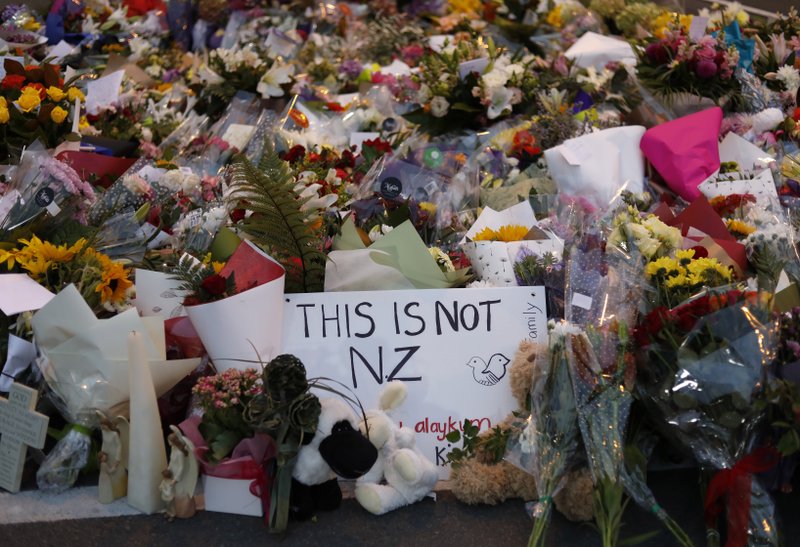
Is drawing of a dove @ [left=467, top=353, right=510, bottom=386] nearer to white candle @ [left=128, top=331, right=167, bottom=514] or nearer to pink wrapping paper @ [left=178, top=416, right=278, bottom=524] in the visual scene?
pink wrapping paper @ [left=178, top=416, right=278, bottom=524]

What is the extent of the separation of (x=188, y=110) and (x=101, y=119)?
0.47 meters

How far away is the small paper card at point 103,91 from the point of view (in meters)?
4.30

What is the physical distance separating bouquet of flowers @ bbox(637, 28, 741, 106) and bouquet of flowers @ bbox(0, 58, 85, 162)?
2.47m

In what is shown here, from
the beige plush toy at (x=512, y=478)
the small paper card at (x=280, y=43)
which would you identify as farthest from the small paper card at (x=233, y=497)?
the small paper card at (x=280, y=43)

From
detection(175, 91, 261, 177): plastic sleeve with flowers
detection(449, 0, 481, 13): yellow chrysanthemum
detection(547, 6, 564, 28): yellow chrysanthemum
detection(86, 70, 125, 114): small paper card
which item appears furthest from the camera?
detection(449, 0, 481, 13): yellow chrysanthemum

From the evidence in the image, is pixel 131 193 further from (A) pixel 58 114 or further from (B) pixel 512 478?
(B) pixel 512 478

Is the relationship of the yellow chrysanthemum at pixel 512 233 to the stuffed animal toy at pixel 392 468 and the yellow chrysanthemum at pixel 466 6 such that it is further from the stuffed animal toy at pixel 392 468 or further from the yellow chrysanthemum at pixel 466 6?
the yellow chrysanthemum at pixel 466 6

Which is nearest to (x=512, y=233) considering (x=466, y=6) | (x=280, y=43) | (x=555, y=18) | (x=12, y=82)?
(x=12, y=82)

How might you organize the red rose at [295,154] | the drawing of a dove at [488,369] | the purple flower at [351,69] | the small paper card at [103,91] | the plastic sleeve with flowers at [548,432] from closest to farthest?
the plastic sleeve with flowers at [548,432] < the drawing of a dove at [488,369] < the red rose at [295,154] < the small paper card at [103,91] < the purple flower at [351,69]

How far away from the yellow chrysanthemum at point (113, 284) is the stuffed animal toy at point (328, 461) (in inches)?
31.1

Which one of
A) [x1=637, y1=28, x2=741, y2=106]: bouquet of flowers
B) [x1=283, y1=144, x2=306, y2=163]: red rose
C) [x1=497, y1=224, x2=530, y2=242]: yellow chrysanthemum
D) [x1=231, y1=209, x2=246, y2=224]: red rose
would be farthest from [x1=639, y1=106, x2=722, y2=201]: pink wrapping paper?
[x1=231, y1=209, x2=246, y2=224]: red rose

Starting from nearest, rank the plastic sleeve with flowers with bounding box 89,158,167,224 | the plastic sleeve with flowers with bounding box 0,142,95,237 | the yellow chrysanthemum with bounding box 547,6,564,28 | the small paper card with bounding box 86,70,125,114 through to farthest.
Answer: the plastic sleeve with flowers with bounding box 0,142,95,237 → the plastic sleeve with flowers with bounding box 89,158,167,224 → the small paper card with bounding box 86,70,125,114 → the yellow chrysanthemum with bounding box 547,6,564,28

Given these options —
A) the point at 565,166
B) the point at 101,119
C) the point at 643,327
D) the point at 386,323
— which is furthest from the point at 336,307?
the point at 101,119

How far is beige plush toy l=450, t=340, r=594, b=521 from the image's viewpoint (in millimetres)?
2184
